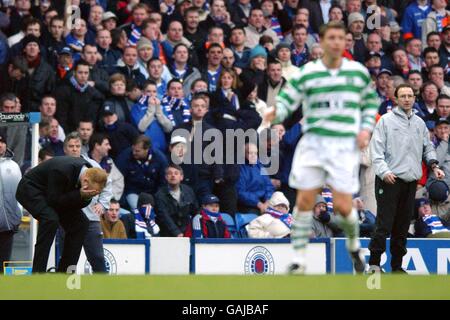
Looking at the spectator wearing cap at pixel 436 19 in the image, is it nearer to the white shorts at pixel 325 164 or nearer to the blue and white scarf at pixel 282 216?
the blue and white scarf at pixel 282 216

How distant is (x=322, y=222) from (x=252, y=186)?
126 centimetres

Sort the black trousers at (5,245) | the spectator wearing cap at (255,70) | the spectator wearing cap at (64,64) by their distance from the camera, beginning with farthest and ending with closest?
1. the spectator wearing cap at (255,70)
2. the spectator wearing cap at (64,64)
3. the black trousers at (5,245)

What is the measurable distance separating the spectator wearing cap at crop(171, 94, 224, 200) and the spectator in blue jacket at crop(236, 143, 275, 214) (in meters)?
0.37

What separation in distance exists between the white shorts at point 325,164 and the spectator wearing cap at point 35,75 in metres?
8.26

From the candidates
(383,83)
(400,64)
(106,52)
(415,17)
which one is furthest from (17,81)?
(415,17)

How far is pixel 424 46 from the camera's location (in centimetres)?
2300

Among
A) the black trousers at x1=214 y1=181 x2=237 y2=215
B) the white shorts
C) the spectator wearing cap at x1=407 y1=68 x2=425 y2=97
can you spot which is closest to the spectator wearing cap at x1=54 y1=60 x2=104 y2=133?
the black trousers at x1=214 y1=181 x2=237 y2=215

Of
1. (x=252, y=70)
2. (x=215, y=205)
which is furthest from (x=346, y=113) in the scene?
(x=252, y=70)

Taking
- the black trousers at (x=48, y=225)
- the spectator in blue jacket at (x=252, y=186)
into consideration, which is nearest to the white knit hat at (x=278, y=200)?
the spectator in blue jacket at (x=252, y=186)

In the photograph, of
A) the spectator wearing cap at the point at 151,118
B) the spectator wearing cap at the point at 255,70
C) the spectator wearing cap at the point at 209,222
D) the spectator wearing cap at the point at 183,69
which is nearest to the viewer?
the spectator wearing cap at the point at 209,222

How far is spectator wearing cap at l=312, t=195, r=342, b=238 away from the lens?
1778 cm

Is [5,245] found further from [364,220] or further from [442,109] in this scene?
[442,109]

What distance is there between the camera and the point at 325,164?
444 inches

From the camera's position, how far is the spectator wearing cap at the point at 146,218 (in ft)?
57.9
